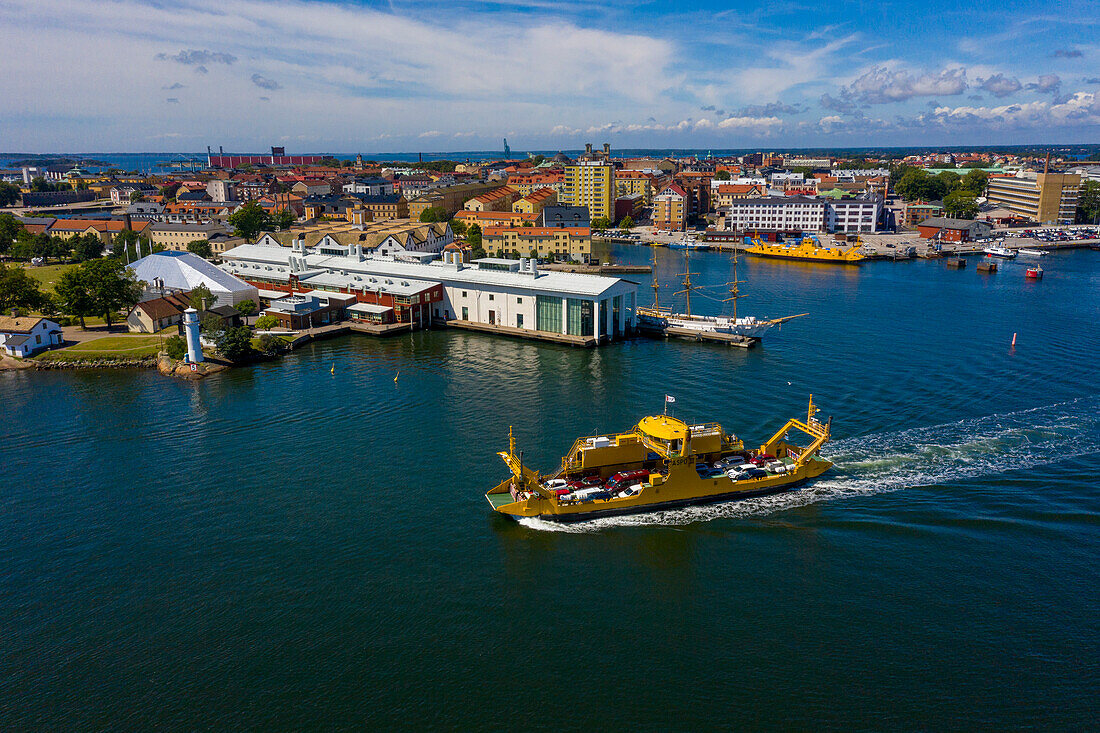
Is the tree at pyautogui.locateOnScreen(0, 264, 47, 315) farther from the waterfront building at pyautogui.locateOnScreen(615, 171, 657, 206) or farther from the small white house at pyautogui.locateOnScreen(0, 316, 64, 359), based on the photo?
the waterfront building at pyautogui.locateOnScreen(615, 171, 657, 206)

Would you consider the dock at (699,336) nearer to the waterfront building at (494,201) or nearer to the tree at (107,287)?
the tree at (107,287)

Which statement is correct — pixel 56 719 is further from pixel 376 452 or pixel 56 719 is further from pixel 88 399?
pixel 88 399

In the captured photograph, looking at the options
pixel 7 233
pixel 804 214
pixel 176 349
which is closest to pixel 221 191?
pixel 7 233

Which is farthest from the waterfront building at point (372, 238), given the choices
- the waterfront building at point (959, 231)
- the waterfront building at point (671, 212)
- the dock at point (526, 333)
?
the waterfront building at point (959, 231)

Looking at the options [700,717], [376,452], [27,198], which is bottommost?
[700,717]

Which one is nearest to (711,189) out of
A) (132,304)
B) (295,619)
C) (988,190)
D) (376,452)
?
(988,190)

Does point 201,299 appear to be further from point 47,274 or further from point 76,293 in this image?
point 47,274
